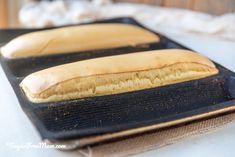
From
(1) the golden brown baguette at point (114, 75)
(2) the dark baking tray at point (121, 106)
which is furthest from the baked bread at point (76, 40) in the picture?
(1) the golden brown baguette at point (114, 75)

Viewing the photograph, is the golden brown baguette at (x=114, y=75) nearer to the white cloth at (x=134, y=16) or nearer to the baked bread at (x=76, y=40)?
the baked bread at (x=76, y=40)

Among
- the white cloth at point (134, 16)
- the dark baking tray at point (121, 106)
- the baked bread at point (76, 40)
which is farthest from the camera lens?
the white cloth at point (134, 16)

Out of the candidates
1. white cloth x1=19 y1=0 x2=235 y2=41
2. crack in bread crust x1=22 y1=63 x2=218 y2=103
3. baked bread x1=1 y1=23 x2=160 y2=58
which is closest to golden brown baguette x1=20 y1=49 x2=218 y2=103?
crack in bread crust x1=22 y1=63 x2=218 y2=103

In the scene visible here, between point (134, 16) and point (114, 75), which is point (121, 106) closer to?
point (114, 75)

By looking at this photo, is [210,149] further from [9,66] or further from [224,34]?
[224,34]

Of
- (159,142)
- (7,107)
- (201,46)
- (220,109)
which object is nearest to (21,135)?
(7,107)

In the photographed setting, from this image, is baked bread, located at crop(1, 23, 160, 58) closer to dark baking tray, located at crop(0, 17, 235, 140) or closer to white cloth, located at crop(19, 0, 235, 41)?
dark baking tray, located at crop(0, 17, 235, 140)
